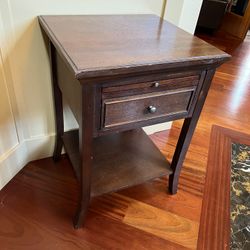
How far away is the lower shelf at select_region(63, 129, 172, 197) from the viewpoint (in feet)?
3.51

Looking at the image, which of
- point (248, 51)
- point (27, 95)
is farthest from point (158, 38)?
point (248, 51)

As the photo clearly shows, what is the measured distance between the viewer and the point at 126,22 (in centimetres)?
103

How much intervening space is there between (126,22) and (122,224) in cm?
88

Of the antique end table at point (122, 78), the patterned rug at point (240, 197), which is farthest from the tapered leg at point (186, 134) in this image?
the patterned rug at point (240, 197)

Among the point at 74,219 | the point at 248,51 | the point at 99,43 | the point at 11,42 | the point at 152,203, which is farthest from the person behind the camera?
the point at 248,51

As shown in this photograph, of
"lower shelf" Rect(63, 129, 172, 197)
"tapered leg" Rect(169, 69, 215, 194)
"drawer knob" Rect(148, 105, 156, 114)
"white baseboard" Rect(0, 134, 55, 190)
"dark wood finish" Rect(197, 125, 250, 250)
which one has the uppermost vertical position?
"drawer knob" Rect(148, 105, 156, 114)

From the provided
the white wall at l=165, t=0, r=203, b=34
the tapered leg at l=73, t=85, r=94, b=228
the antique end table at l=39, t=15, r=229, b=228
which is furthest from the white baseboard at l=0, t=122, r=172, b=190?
the white wall at l=165, t=0, r=203, b=34

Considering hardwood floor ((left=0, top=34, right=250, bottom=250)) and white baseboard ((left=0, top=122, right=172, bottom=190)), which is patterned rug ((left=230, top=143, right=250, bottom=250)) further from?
white baseboard ((left=0, top=122, right=172, bottom=190))

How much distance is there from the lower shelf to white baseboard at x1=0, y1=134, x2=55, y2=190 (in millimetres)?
157

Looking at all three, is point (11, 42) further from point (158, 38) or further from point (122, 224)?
point (122, 224)

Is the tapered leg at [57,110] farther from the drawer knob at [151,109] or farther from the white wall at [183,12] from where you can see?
the white wall at [183,12]

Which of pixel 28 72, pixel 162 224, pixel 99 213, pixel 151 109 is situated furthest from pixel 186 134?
pixel 28 72

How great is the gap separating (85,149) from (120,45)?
36 centimetres

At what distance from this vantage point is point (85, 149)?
843 mm
